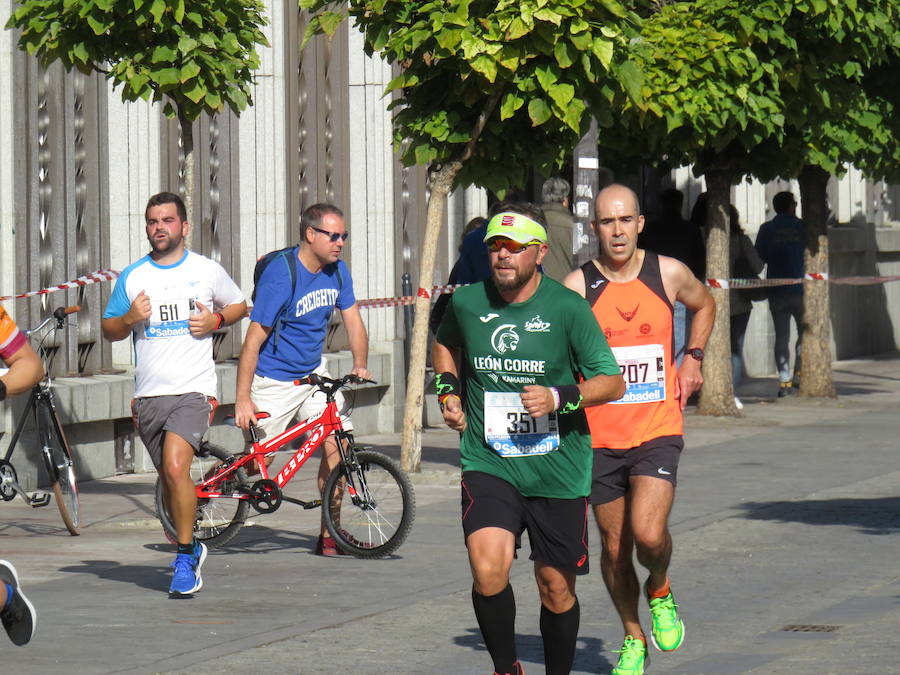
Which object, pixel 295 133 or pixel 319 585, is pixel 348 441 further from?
pixel 295 133

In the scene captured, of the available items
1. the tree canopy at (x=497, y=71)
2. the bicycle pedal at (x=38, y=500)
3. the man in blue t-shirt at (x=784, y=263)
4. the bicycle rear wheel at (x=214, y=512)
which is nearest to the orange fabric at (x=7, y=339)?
the bicycle rear wheel at (x=214, y=512)

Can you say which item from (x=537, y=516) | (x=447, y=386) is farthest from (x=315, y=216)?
(x=537, y=516)

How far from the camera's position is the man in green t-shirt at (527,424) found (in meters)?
6.24

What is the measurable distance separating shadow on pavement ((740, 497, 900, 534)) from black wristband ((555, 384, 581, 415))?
16.4 feet

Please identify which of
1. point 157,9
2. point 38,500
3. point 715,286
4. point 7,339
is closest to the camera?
point 7,339

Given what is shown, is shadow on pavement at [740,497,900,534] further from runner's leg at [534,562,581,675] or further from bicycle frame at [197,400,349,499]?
runner's leg at [534,562,581,675]

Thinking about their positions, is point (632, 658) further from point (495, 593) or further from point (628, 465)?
point (495, 593)

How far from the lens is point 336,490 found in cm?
988

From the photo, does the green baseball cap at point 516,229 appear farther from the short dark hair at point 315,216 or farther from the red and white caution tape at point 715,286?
the red and white caution tape at point 715,286

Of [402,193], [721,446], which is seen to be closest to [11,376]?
[721,446]

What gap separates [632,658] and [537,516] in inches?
32.3

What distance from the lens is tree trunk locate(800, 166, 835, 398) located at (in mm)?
19109

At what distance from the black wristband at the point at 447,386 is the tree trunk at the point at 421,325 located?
6570 millimetres

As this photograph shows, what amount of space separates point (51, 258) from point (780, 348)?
9618 mm
